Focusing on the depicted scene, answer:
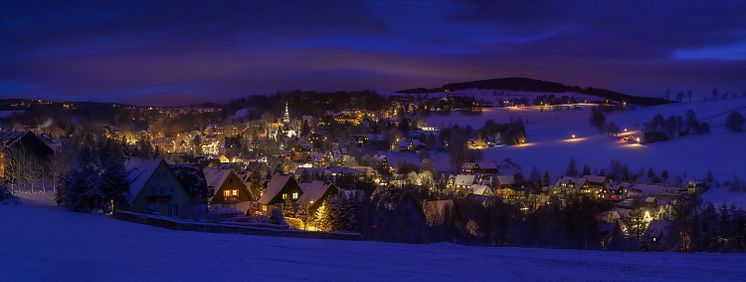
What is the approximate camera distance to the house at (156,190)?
81.6 ft

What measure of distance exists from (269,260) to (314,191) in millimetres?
26203

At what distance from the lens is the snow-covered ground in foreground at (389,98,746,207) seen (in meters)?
80.2

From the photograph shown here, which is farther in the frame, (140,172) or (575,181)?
(575,181)

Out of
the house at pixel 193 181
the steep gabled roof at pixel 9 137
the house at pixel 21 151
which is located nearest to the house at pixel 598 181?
the house at pixel 193 181

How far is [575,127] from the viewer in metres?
140

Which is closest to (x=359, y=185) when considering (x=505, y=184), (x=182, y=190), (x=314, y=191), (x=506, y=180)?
(x=314, y=191)

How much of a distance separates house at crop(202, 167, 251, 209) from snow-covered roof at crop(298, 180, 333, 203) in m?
4.91

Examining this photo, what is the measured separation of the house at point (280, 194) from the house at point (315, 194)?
0.82 metres

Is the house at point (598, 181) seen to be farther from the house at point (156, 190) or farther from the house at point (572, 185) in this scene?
the house at point (156, 190)

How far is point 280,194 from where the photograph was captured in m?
38.9

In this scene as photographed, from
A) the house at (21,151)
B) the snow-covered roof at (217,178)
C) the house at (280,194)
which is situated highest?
the house at (21,151)

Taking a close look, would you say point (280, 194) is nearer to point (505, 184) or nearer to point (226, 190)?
point (226, 190)

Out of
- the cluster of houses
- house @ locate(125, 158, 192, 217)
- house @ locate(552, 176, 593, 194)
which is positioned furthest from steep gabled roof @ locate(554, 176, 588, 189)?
house @ locate(125, 158, 192, 217)

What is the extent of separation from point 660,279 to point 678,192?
195 ft
